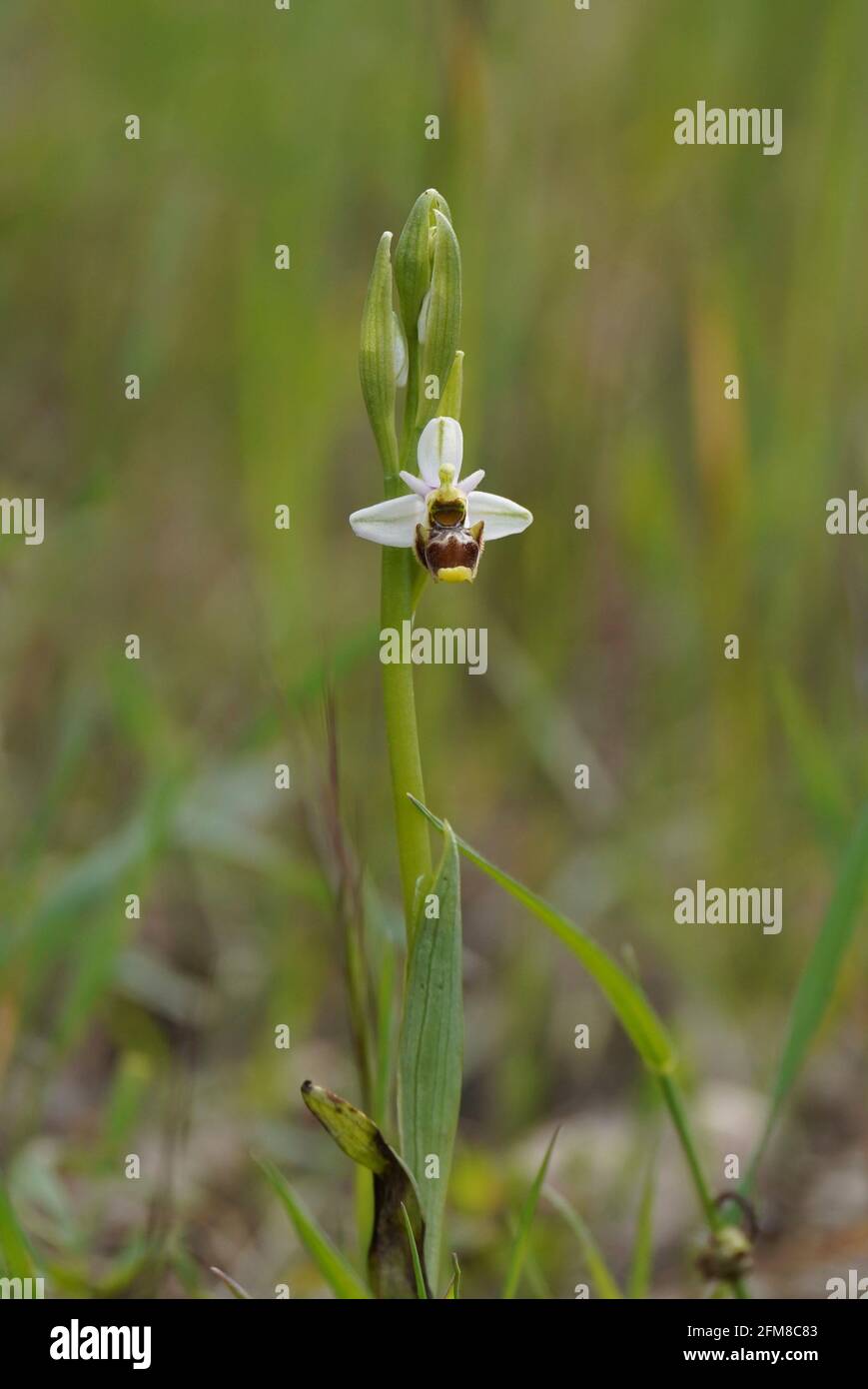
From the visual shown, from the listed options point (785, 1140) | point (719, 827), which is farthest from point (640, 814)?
point (785, 1140)

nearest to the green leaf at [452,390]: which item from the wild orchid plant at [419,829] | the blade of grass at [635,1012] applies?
the wild orchid plant at [419,829]

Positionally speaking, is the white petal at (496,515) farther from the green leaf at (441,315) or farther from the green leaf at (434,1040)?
the green leaf at (434,1040)

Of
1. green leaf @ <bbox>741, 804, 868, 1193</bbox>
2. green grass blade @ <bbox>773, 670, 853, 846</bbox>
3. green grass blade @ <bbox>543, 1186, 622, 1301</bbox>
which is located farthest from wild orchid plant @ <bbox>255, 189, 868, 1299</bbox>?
green grass blade @ <bbox>773, 670, 853, 846</bbox>

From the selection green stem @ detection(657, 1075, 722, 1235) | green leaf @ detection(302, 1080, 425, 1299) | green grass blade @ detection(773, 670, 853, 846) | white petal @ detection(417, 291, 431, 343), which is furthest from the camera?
green grass blade @ detection(773, 670, 853, 846)

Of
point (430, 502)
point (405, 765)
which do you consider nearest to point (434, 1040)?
point (405, 765)

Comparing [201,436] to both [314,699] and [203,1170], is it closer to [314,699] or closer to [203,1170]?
[314,699]

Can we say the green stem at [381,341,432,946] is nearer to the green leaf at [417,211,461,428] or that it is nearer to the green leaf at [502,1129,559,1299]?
the green leaf at [417,211,461,428]
